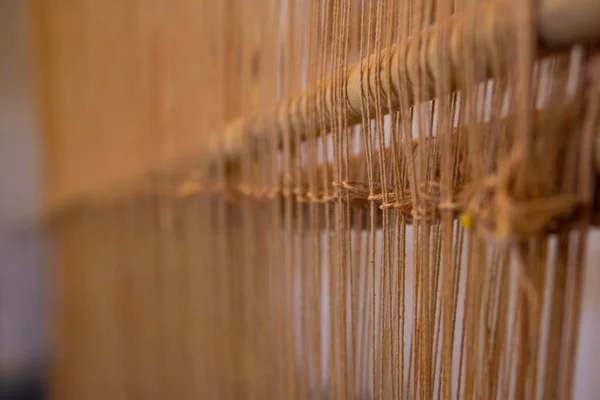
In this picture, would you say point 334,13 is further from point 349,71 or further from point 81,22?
point 81,22

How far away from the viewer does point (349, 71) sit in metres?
0.37

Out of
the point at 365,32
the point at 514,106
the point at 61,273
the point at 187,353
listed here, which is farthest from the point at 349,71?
the point at 61,273

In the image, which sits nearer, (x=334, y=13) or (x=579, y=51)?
(x=579, y=51)

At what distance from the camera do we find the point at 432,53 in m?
0.28

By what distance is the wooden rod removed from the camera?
0.74 ft

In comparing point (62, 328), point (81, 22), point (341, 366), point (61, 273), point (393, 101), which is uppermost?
point (81, 22)

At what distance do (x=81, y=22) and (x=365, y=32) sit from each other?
113 cm

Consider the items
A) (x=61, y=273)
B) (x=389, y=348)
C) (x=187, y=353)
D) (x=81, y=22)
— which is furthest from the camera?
(x=61, y=273)

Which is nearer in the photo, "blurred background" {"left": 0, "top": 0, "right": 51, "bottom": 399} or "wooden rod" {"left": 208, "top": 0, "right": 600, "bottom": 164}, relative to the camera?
"wooden rod" {"left": 208, "top": 0, "right": 600, "bottom": 164}

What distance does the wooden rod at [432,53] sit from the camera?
0.22 m

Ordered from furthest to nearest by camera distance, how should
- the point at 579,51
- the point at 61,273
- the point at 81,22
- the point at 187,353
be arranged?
the point at 61,273
the point at 81,22
the point at 187,353
the point at 579,51

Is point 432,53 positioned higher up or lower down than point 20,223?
higher up

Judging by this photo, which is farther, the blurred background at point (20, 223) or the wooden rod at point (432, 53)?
the blurred background at point (20, 223)

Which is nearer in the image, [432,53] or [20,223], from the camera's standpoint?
[432,53]
